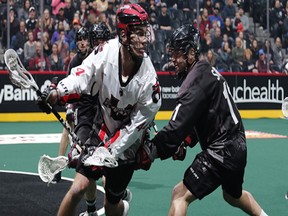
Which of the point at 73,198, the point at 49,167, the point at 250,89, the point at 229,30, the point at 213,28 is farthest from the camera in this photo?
the point at 229,30

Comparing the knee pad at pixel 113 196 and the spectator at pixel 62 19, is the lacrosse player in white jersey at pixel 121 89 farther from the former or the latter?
the spectator at pixel 62 19

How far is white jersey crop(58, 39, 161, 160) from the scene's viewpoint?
12.6 ft

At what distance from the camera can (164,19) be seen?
47.7 feet

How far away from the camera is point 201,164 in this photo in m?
3.96

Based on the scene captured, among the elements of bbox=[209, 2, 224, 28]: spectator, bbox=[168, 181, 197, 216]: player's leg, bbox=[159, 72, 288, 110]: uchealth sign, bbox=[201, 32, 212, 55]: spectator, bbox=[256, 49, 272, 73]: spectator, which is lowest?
bbox=[159, 72, 288, 110]: uchealth sign

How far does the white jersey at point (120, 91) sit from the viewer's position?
385 centimetres

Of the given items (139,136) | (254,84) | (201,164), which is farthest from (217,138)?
(254,84)

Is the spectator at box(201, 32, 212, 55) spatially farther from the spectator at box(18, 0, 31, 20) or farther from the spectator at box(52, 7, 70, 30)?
the spectator at box(18, 0, 31, 20)

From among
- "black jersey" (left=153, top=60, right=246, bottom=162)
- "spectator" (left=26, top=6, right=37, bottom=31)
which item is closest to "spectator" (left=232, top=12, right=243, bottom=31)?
"spectator" (left=26, top=6, right=37, bottom=31)

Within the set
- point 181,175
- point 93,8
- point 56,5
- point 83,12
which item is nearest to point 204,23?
point 93,8

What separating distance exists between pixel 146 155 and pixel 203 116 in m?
0.46

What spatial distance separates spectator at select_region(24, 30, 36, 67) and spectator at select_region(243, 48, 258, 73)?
5.12m

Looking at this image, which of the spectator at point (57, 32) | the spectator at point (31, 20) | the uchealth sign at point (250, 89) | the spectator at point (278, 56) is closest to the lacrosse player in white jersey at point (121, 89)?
the spectator at point (31, 20)

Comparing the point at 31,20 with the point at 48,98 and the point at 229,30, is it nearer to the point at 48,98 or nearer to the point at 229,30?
the point at 229,30
